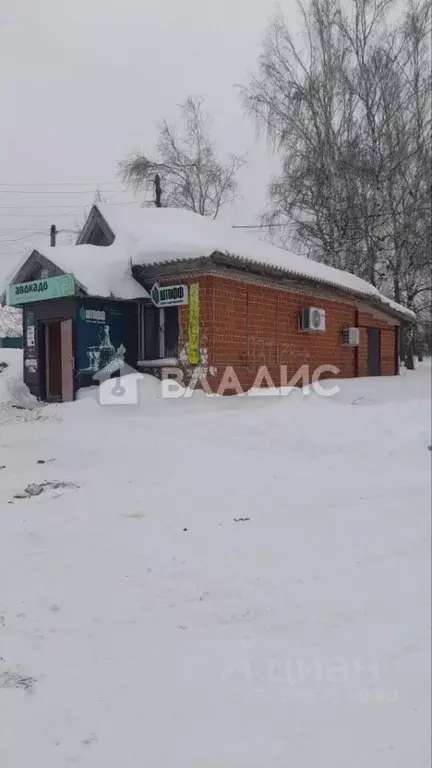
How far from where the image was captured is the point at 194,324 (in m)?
7.54

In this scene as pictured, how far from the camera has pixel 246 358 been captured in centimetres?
802

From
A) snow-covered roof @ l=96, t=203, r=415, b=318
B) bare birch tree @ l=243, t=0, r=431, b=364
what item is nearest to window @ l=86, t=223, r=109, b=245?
snow-covered roof @ l=96, t=203, r=415, b=318

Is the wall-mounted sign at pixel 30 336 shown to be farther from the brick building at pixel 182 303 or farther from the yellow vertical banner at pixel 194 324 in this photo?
the yellow vertical banner at pixel 194 324

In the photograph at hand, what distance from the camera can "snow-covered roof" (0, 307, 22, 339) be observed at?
934cm

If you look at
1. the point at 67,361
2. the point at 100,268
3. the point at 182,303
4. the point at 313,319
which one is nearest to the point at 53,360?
the point at 67,361

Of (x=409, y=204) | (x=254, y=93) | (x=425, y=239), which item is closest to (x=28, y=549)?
(x=425, y=239)

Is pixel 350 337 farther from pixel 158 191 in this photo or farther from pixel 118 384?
pixel 158 191

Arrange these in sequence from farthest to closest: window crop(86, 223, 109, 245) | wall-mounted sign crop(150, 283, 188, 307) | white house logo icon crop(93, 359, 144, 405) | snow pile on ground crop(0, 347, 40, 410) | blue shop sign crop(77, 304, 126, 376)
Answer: window crop(86, 223, 109, 245)
snow pile on ground crop(0, 347, 40, 410)
blue shop sign crop(77, 304, 126, 376)
wall-mounted sign crop(150, 283, 188, 307)
white house logo icon crop(93, 359, 144, 405)

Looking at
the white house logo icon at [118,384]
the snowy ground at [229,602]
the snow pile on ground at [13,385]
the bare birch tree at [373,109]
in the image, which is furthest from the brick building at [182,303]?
the snowy ground at [229,602]

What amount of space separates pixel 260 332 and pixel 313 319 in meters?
1.09

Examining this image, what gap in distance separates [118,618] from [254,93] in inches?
197

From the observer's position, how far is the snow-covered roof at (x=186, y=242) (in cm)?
732

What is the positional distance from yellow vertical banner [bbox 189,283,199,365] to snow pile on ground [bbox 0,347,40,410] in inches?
98.6

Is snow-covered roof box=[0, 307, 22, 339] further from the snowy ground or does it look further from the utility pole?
the snowy ground
